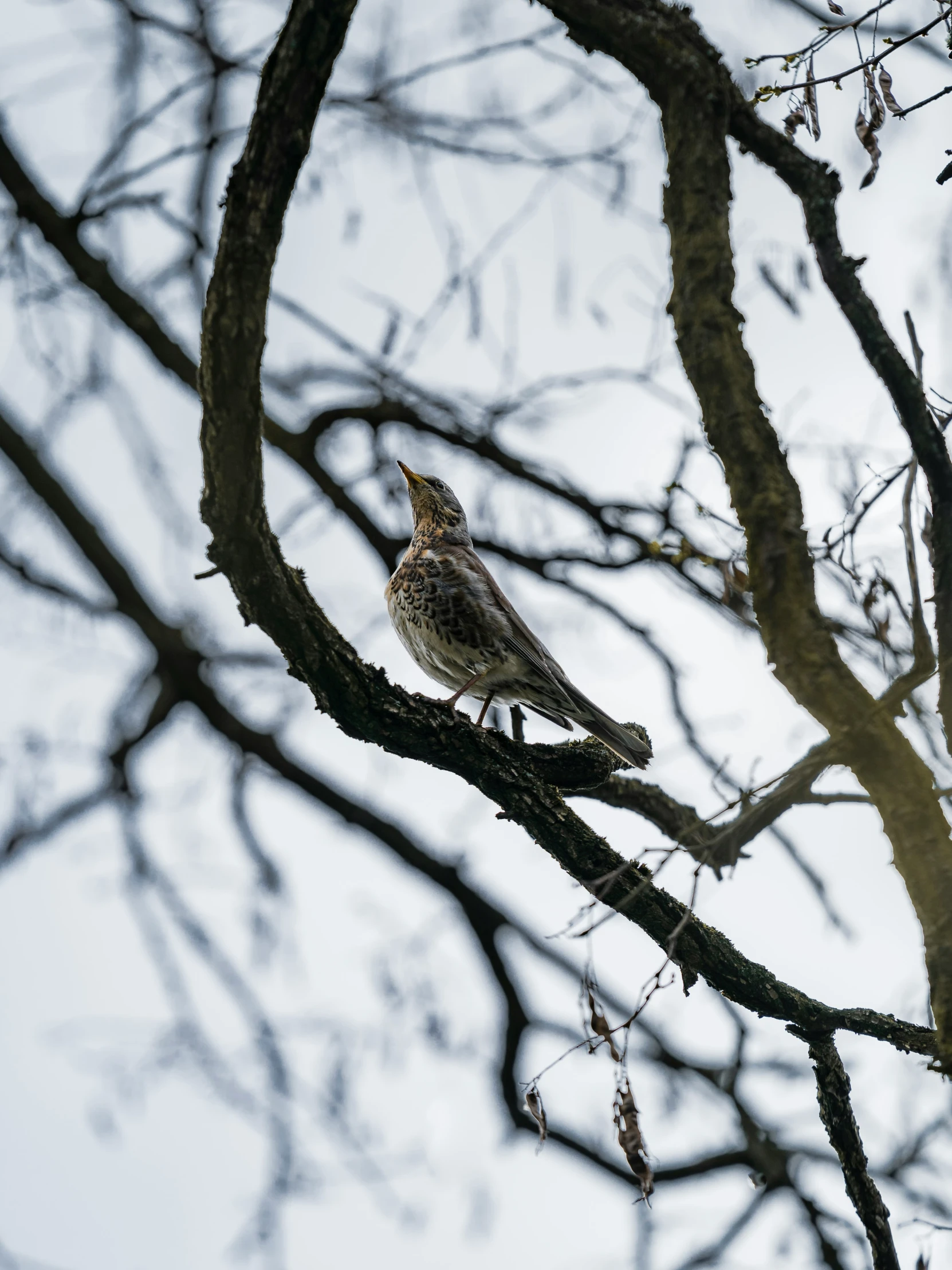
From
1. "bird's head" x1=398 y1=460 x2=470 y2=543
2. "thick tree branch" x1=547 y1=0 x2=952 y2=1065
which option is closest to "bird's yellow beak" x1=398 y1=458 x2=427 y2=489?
"bird's head" x1=398 y1=460 x2=470 y2=543

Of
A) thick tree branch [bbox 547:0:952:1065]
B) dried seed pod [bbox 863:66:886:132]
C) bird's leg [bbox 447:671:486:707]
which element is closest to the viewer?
thick tree branch [bbox 547:0:952:1065]

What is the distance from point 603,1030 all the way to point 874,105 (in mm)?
2564

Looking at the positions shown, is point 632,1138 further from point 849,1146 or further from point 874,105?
point 874,105

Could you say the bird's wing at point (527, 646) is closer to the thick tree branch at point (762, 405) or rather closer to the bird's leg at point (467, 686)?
the bird's leg at point (467, 686)

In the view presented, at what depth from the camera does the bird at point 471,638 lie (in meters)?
5.31

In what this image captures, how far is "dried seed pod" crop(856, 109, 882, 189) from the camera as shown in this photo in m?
2.74

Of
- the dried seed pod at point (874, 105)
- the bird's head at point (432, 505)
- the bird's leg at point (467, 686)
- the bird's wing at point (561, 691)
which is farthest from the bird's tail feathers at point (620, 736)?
the dried seed pod at point (874, 105)

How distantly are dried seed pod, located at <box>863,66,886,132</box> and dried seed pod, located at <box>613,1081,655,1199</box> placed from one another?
2630 millimetres

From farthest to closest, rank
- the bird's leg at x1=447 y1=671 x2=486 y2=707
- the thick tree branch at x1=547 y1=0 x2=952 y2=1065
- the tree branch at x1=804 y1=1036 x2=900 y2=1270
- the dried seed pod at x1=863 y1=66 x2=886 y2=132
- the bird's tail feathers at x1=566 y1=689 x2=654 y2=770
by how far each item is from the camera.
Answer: the bird's leg at x1=447 y1=671 x2=486 y2=707 → the bird's tail feathers at x1=566 y1=689 x2=654 y2=770 → the tree branch at x1=804 y1=1036 x2=900 y2=1270 → the dried seed pod at x1=863 y1=66 x2=886 y2=132 → the thick tree branch at x1=547 y1=0 x2=952 y2=1065

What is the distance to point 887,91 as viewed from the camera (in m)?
2.74

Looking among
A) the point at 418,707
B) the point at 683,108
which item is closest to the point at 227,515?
the point at 418,707

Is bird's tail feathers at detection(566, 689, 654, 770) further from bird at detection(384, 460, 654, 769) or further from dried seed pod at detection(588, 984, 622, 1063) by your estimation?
dried seed pod at detection(588, 984, 622, 1063)

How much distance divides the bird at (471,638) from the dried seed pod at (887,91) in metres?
A: 2.79

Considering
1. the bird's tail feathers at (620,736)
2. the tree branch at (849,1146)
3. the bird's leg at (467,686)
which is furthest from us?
the bird's leg at (467,686)
